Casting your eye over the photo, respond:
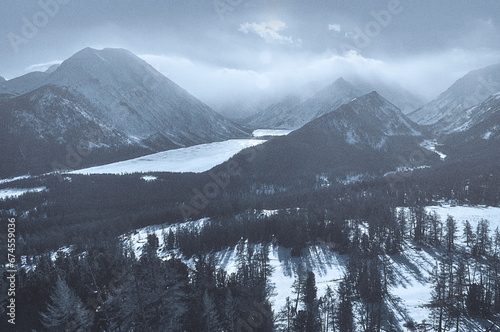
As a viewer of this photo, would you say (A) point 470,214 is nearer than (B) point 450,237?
No

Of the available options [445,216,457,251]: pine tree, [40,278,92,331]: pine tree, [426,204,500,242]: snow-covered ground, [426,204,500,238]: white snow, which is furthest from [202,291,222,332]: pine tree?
[426,204,500,238]: white snow

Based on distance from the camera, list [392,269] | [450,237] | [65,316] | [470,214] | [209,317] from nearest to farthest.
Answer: [65,316] < [209,317] < [392,269] < [450,237] < [470,214]

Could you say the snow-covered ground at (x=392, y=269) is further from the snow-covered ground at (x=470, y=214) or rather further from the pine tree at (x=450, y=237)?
the pine tree at (x=450, y=237)

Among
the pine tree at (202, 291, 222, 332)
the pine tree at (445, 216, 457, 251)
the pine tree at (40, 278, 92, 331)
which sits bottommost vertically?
the pine tree at (445, 216, 457, 251)

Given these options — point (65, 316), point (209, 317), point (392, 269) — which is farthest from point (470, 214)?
point (65, 316)

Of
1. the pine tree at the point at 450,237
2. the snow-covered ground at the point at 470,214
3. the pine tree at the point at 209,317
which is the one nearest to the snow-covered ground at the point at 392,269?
the snow-covered ground at the point at 470,214

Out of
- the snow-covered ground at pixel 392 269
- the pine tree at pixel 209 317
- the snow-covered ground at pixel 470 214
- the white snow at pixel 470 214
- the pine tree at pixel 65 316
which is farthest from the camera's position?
the white snow at pixel 470 214

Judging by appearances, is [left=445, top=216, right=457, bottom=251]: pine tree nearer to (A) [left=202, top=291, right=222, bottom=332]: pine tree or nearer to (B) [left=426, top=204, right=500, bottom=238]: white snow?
(B) [left=426, top=204, right=500, bottom=238]: white snow

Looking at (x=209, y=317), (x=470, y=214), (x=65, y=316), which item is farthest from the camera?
(x=470, y=214)

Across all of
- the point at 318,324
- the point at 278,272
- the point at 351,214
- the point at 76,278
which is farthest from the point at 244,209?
the point at 318,324

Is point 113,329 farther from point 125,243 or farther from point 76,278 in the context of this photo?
point 125,243

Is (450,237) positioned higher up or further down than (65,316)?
further down

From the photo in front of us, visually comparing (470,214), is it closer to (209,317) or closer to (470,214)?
(470,214)

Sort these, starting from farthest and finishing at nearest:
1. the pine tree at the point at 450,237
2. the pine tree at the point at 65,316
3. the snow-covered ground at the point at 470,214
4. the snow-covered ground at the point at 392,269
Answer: the snow-covered ground at the point at 470,214, the pine tree at the point at 450,237, the snow-covered ground at the point at 392,269, the pine tree at the point at 65,316
